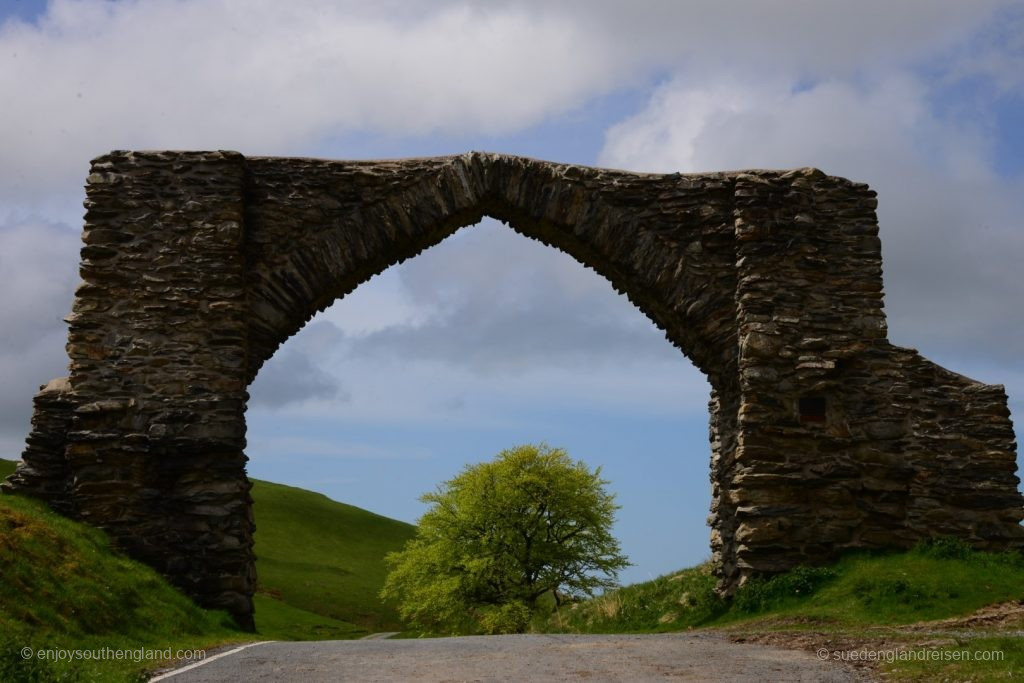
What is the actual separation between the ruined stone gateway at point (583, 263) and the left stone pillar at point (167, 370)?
0.03 metres

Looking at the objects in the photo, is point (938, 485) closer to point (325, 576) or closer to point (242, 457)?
point (242, 457)

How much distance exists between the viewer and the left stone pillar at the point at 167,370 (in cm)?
1390

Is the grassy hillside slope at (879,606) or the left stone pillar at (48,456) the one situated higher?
the left stone pillar at (48,456)

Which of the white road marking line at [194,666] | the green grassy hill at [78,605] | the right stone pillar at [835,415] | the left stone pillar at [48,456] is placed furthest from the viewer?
the right stone pillar at [835,415]

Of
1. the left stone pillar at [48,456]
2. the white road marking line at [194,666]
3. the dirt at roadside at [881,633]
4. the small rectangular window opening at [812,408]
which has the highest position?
the small rectangular window opening at [812,408]

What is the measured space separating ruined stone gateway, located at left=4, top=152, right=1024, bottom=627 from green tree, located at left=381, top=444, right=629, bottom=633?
1257cm

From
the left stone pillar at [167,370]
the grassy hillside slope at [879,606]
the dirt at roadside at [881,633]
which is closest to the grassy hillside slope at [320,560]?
the left stone pillar at [167,370]

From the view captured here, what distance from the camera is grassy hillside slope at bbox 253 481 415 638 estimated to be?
3913cm

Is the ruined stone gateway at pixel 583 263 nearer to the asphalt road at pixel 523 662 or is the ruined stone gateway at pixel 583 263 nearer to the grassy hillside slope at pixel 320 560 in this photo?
the asphalt road at pixel 523 662

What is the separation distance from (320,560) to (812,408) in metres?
39.8

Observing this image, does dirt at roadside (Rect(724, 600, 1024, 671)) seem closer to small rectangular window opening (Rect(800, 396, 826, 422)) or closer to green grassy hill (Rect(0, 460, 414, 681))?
small rectangular window opening (Rect(800, 396, 826, 422))

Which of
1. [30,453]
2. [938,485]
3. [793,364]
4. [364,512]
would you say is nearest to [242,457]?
[30,453]

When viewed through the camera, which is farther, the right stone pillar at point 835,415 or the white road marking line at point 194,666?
the right stone pillar at point 835,415

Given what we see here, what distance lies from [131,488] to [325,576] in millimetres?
34361
